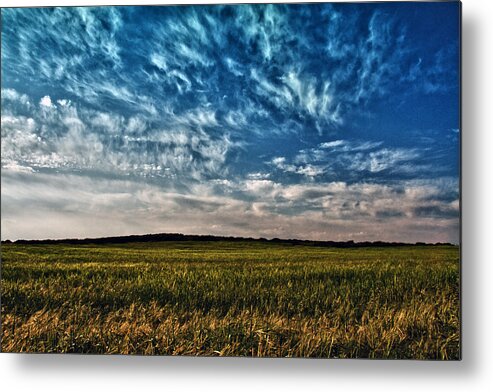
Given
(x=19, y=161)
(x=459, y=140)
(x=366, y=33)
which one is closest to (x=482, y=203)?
(x=459, y=140)

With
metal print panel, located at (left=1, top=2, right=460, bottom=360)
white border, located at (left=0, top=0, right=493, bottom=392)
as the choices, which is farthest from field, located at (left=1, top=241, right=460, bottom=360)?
white border, located at (left=0, top=0, right=493, bottom=392)

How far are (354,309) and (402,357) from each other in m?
0.40

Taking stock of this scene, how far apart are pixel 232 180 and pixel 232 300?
76cm

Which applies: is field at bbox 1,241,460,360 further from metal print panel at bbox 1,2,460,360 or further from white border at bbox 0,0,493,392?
white border at bbox 0,0,493,392

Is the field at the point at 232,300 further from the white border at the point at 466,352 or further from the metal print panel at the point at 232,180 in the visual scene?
the white border at the point at 466,352

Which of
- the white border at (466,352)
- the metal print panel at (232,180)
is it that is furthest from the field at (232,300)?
the white border at (466,352)

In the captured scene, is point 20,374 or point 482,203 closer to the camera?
point 482,203

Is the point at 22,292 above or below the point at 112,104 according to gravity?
below

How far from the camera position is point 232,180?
152 inches

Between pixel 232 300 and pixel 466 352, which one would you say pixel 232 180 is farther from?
pixel 466 352

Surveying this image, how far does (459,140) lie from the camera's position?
370 cm

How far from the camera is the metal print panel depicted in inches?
147

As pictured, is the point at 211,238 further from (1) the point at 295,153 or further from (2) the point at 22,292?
(2) the point at 22,292

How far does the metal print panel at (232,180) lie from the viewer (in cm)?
374
